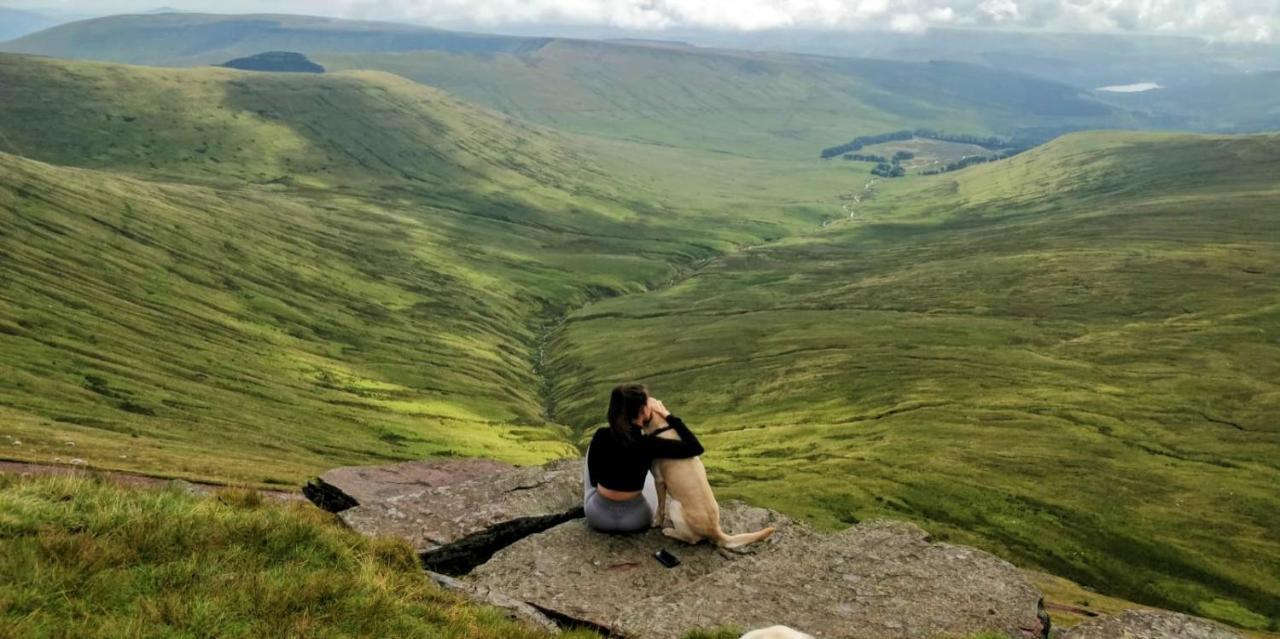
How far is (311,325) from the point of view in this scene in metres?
195

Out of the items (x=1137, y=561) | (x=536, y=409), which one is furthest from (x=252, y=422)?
(x=1137, y=561)

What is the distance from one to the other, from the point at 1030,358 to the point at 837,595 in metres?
174

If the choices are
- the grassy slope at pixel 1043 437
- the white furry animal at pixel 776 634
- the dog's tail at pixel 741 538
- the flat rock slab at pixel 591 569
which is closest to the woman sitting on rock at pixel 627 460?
the flat rock slab at pixel 591 569

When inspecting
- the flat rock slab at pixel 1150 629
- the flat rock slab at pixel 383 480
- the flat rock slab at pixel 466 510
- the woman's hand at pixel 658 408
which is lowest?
the flat rock slab at pixel 383 480

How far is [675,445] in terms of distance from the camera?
21.1 meters

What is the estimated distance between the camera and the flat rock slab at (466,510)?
75.1 feet

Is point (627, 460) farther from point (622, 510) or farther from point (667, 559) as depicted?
point (667, 559)

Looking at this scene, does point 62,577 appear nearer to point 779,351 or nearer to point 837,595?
point 837,595

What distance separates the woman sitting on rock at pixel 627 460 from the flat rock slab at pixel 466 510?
286 cm

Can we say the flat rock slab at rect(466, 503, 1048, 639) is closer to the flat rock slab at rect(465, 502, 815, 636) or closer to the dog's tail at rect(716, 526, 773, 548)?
the flat rock slab at rect(465, 502, 815, 636)

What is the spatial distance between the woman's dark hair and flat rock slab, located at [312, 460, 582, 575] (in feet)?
18.1

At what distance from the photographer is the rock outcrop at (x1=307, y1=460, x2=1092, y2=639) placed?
18.7 m

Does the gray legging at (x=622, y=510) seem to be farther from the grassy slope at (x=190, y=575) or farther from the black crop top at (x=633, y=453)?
the grassy slope at (x=190, y=575)

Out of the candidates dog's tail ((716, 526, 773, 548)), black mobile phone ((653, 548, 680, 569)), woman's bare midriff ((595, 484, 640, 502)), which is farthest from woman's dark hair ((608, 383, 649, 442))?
dog's tail ((716, 526, 773, 548))
